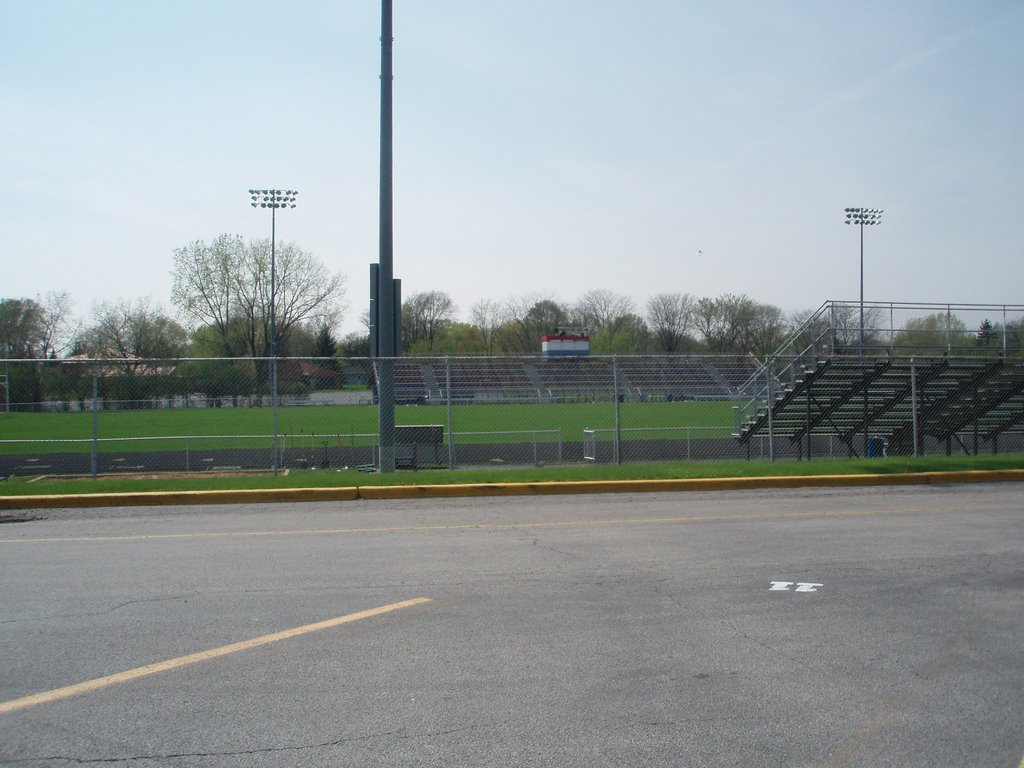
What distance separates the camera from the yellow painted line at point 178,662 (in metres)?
4.32

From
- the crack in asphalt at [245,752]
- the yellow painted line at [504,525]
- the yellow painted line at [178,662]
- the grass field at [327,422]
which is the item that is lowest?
the crack in asphalt at [245,752]

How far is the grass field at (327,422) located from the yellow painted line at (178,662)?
429 inches

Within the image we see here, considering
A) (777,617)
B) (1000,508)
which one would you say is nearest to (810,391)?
(1000,508)

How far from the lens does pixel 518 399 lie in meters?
20.6

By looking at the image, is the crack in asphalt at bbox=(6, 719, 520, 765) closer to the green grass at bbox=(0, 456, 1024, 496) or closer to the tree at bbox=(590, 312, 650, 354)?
the green grass at bbox=(0, 456, 1024, 496)

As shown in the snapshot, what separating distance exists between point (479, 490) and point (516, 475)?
1615mm

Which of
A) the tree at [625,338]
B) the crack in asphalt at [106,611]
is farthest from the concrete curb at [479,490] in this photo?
the tree at [625,338]

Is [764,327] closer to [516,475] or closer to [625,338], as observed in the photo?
[625,338]

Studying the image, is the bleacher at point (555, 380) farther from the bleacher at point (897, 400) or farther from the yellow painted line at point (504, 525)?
the yellow painted line at point (504, 525)

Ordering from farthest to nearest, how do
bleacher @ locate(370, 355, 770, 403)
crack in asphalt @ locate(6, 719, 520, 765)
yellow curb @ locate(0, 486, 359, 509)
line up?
bleacher @ locate(370, 355, 770, 403), yellow curb @ locate(0, 486, 359, 509), crack in asphalt @ locate(6, 719, 520, 765)

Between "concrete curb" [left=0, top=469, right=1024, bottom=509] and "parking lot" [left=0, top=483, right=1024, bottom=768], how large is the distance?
270cm

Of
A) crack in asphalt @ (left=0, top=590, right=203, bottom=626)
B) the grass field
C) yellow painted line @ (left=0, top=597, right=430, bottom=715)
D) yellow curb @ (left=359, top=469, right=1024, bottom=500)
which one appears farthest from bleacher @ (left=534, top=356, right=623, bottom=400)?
yellow painted line @ (left=0, top=597, right=430, bottom=715)

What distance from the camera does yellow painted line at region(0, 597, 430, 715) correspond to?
432 cm

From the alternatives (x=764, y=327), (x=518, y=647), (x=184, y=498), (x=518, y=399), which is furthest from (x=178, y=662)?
(x=764, y=327)
